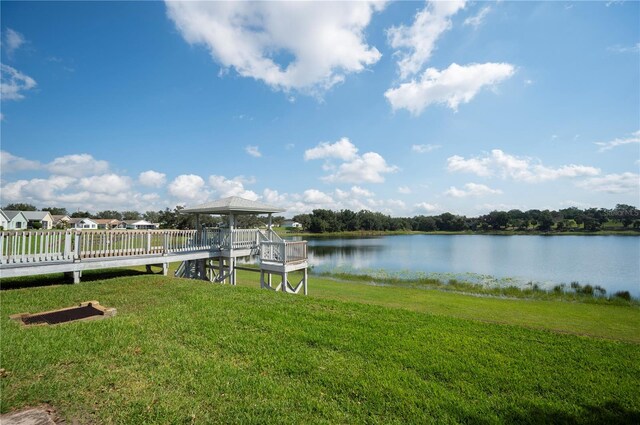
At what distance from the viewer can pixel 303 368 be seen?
358cm

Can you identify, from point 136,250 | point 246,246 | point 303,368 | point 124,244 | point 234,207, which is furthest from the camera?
point 246,246

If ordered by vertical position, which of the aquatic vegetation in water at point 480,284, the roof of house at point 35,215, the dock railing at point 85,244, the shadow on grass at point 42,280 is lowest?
the aquatic vegetation in water at point 480,284

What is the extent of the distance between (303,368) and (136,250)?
8.68 meters

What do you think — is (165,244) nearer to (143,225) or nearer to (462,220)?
(143,225)

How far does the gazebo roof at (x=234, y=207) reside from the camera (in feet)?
37.2

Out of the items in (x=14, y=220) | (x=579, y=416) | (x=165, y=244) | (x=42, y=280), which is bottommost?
(x=579, y=416)

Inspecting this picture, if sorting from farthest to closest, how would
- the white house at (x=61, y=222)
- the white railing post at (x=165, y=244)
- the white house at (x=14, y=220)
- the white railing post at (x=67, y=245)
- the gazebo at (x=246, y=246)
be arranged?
the white house at (x=61, y=222) < the white house at (x=14, y=220) < the gazebo at (x=246, y=246) < the white railing post at (x=165, y=244) < the white railing post at (x=67, y=245)

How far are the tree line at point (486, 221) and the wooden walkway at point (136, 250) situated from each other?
73074 mm

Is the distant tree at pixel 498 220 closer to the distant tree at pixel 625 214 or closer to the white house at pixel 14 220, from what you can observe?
the distant tree at pixel 625 214

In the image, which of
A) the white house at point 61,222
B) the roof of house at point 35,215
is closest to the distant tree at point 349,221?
the white house at point 61,222

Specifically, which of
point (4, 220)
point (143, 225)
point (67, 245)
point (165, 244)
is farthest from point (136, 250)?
point (143, 225)

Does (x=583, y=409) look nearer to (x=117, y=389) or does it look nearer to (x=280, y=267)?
(x=117, y=389)

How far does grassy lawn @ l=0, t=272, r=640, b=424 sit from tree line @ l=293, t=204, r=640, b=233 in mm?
80369

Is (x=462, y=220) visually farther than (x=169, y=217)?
Yes
